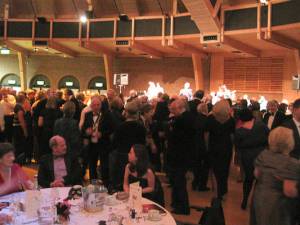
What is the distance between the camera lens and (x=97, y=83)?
677 inches

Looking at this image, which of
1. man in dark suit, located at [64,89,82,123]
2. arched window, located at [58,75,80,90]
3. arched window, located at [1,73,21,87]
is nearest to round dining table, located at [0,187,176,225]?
man in dark suit, located at [64,89,82,123]

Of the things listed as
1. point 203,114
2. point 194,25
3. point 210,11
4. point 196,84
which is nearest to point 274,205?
→ point 203,114

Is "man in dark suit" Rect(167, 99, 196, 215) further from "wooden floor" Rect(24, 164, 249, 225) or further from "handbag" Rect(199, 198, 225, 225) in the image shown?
"handbag" Rect(199, 198, 225, 225)

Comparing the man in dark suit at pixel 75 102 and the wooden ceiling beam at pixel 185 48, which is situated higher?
the wooden ceiling beam at pixel 185 48

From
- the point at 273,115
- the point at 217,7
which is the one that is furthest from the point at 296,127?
the point at 217,7

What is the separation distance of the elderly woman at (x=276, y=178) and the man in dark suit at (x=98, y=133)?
269 cm

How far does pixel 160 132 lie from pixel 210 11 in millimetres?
5238

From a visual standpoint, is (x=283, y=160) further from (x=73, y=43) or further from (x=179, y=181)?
(x=73, y=43)

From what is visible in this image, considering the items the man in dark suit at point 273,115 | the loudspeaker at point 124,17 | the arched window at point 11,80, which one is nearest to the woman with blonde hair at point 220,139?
the man in dark suit at point 273,115

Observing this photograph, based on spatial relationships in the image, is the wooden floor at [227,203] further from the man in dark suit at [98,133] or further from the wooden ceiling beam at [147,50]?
the wooden ceiling beam at [147,50]

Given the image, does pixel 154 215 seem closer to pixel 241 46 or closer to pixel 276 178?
pixel 276 178

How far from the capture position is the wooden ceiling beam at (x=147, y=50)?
44.0 ft

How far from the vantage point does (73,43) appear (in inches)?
585

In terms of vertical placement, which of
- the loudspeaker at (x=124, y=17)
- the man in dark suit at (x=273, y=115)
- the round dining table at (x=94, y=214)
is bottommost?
the round dining table at (x=94, y=214)
